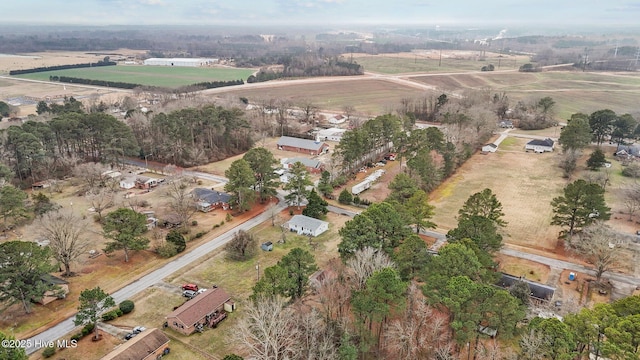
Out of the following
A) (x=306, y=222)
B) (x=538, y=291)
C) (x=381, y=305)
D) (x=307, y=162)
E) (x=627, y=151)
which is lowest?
(x=538, y=291)

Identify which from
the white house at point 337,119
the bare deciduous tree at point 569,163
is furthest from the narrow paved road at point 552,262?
the white house at point 337,119

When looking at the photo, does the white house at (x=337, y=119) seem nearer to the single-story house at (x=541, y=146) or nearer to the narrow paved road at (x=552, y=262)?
the single-story house at (x=541, y=146)

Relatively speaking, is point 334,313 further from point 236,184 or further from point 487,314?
point 236,184

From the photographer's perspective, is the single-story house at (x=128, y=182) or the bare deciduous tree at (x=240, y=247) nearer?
the bare deciduous tree at (x=240, y=247)

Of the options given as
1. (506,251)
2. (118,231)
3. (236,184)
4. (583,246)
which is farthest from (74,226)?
(583,246)

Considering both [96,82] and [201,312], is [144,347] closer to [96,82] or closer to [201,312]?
[201,312]

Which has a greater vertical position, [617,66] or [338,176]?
[617,66]

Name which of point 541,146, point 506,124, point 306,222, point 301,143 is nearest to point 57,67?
point 301,143
